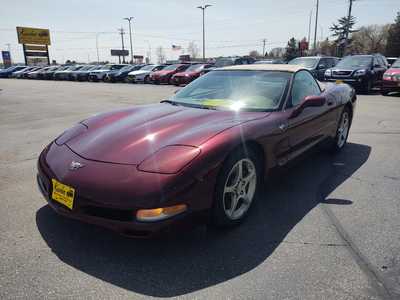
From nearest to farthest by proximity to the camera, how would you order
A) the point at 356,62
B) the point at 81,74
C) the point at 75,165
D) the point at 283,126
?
the point at 75,165 < the point at 283,126 < the point at 356,62 < the point at 81,74

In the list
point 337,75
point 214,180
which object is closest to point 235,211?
point 214,180

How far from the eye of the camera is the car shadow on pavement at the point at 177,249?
216cm

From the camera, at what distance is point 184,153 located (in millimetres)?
2350

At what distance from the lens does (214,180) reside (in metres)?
2.42

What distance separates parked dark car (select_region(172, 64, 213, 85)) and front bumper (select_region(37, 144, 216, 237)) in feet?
56.7

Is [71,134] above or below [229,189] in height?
above

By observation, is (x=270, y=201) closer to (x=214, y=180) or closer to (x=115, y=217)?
(x=214, y=180)

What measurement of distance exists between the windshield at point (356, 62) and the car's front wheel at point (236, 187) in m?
13.0

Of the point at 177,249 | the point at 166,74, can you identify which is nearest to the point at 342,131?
the point at 177,249

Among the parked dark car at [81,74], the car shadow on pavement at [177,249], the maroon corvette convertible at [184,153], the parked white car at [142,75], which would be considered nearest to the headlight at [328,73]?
the maroon corvette convertible at [184,153]

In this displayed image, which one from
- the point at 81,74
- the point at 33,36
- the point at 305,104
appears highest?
the point at 33,36

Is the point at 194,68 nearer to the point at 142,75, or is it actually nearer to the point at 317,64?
the point at 142,75

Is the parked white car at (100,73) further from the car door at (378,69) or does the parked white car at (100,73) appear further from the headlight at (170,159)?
the headlight at (170,159)

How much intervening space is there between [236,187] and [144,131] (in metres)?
0.92
